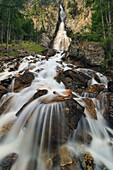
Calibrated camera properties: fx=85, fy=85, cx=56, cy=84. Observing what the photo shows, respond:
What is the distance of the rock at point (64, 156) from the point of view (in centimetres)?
253

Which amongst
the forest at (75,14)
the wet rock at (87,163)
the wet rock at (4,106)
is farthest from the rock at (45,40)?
the wet rock at (87,163)

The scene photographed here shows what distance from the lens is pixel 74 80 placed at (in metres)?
7.78

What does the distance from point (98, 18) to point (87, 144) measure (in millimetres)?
17602

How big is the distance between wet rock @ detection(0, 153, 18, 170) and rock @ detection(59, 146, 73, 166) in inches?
57.8

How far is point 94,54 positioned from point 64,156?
10.5m

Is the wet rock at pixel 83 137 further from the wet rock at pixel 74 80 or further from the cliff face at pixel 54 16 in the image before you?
the cliff face at pixel 54 16

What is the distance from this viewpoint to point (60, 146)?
119 inches

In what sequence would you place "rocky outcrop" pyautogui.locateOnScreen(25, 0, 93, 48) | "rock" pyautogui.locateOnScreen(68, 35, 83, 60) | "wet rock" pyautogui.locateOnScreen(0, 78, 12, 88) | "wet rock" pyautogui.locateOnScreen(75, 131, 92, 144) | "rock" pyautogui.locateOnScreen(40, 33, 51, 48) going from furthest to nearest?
"rock" pyautogui.locateOnScreen(40, 33, 51, 48) < "rocky outcrop" pyautogui.locateOnScreen(25, 0, 93, 48) < "rock" pyautogui.locateOnScreen(68, 35, 83, 60) < "wet rock" pyautogui.locateOnScreen(0, 78, 12, 88) < "wet rock" pyautogui.locateOnScreen(75, 131, 92, 144)

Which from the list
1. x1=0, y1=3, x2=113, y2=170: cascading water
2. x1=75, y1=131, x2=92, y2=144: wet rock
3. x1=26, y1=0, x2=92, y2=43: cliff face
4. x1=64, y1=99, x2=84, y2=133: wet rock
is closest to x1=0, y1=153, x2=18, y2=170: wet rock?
x1=0, y1=3, x2=113, y2=170: cascading water

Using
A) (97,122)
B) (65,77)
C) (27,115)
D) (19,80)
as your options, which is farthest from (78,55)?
(27,115)

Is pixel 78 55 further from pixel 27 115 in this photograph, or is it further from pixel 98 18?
pixel 27 115

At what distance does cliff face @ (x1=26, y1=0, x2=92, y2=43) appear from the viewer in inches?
1310

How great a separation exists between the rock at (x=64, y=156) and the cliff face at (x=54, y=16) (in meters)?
36.7

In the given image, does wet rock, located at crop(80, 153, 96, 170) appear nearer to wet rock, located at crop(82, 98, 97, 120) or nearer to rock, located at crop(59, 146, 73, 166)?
rock, located at crop(59, 146, 73, 166)
